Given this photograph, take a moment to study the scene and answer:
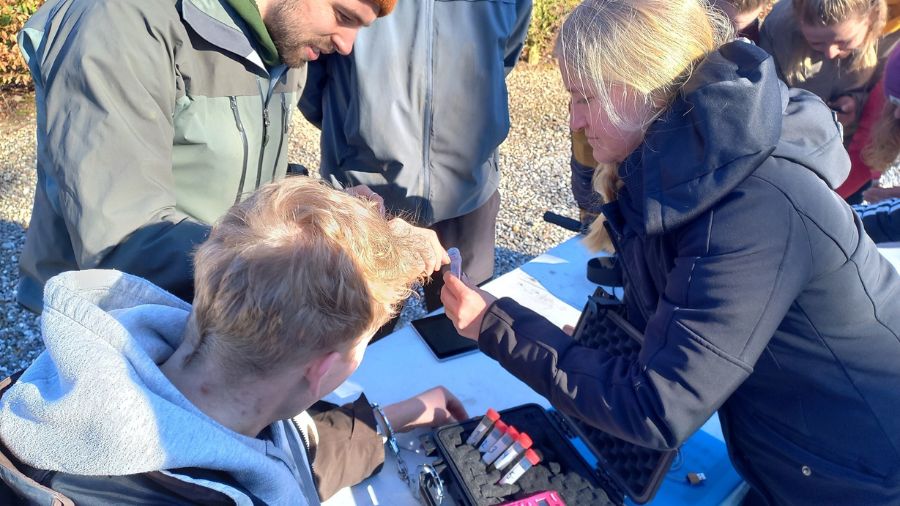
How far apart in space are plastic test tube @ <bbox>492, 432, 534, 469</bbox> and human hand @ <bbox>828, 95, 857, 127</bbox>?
2.69 metres

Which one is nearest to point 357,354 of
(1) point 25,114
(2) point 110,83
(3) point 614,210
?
(3) point 614,210

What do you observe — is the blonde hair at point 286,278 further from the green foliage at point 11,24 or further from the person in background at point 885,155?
the green foliage at point 11,24

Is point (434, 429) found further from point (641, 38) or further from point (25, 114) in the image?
point (25, 114)

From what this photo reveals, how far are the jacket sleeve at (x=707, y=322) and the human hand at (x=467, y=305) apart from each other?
1.17ft

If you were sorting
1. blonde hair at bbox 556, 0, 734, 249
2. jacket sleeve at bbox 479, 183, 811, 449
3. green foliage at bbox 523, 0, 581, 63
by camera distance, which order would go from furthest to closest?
green foliage at bbox 523, 0, 581, 63 → blonde hair at bbox 556, 0, 734, 249 → jacket sleeve at bbox 479, 183, 811, 449

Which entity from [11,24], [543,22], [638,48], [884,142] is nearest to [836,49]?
[884,142]

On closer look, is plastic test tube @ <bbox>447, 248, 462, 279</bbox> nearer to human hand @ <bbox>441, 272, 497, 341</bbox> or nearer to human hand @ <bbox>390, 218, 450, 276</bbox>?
human hand @ <bbox>390, 218, 450, 276</bbox>

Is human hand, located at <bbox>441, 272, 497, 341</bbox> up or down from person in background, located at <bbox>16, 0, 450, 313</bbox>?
down

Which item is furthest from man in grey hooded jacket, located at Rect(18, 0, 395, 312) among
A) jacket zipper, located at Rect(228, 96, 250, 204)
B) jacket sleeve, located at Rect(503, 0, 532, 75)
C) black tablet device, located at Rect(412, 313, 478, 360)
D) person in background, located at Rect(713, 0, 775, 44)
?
person in background, located at Rect(713, 0, 775, 44)

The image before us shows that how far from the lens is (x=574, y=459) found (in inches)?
68.9

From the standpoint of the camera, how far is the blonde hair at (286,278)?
1.15 m

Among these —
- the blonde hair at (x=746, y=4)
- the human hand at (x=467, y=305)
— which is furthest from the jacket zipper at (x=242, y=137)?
the blonde hair at (x=746, y=4)

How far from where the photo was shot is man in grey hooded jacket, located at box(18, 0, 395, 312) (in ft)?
5.10

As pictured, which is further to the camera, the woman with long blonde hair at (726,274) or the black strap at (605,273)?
the black strap at (605,273)
